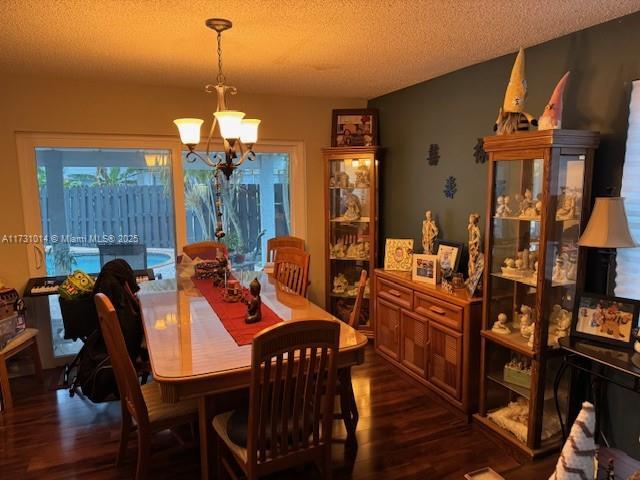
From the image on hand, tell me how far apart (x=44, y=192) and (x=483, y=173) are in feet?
11.7

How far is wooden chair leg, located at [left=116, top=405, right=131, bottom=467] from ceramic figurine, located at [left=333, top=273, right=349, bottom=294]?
2.49 meters

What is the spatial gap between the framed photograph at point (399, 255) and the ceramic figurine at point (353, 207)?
23.0 inches

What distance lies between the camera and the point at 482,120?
130 inches

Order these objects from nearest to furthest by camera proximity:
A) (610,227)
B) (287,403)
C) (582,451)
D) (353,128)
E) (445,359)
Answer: (582,451), (287,403), (610,227), (445,359), (353,128)

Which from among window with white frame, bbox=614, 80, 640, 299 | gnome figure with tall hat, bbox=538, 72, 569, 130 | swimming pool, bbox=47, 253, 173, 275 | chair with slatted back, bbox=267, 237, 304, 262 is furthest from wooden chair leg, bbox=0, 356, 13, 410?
window with white frame, bbox=614, 80, 640, 299

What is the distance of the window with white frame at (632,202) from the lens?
7.56 feet

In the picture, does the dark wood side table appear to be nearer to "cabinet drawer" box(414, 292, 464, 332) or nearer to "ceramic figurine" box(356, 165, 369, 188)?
"cabinet drawer" box(414, 292, 464, 332)

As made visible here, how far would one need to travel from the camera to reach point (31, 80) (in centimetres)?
359

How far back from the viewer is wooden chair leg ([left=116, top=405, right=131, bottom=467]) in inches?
94.7

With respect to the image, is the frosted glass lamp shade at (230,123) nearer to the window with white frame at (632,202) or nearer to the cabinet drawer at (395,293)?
the cabinet drawer at (395,293)

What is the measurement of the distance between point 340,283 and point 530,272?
89.3 inches

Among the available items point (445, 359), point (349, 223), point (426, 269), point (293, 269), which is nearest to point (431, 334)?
point (445, 359)

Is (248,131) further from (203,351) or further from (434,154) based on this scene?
(434,154)

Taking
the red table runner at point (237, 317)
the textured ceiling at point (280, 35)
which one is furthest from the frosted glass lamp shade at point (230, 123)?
the red table runner at point (237, 317)
